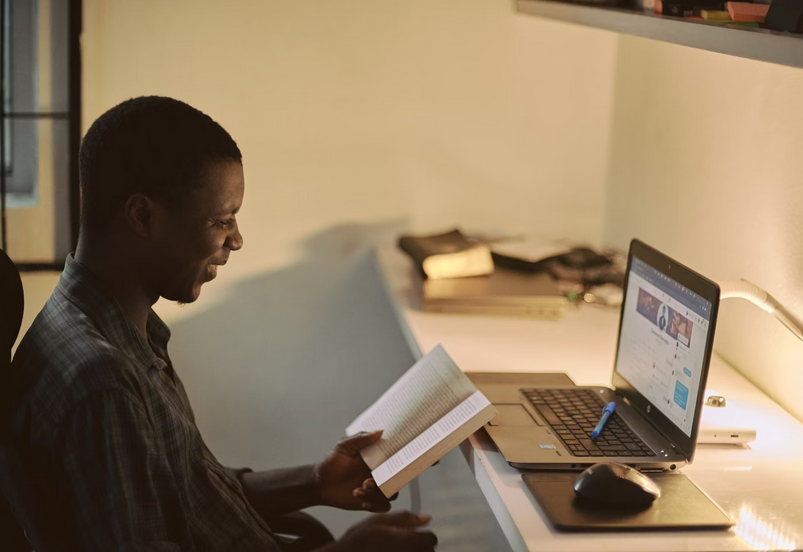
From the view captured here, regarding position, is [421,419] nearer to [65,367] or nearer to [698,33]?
[65,367]

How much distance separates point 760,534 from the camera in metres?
1.08

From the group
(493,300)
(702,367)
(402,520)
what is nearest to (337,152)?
(493,300)

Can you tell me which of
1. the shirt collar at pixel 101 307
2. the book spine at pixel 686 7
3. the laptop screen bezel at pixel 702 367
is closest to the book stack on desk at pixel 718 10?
the book spine at pixel 686 7

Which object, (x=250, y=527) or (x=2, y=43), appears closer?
(x=250, y=527)

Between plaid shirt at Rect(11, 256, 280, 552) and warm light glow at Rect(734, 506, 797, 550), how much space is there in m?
0.69

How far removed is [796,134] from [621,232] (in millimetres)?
842

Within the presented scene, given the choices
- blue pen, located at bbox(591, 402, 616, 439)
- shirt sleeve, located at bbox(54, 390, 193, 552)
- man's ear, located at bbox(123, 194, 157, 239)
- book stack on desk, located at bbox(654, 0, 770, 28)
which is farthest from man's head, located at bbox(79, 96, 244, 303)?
book stack on desk, located at bbox(654, 0, 770, 28)

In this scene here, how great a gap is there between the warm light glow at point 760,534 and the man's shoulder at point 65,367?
0.76 meters

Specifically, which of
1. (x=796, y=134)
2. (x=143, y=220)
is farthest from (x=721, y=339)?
(x=143, y=220)

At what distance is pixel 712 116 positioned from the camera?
6.06 feet

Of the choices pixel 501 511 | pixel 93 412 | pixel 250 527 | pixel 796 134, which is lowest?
pixel 250 527

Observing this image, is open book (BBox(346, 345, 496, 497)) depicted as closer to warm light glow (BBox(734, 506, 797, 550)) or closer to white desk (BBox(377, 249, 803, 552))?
white desk (BBox(377, 249, 803, 552))

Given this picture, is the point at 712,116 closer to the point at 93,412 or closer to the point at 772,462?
the point at 772,462

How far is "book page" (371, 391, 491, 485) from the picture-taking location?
128 centimetres
